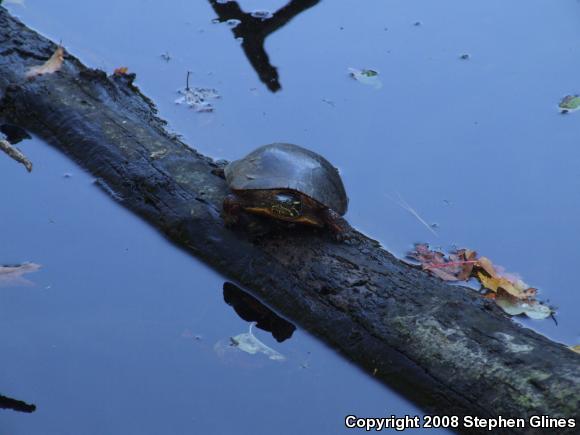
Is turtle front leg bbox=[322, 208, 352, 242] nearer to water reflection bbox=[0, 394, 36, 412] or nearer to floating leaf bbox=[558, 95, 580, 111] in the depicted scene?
water reflection bbox=[0, 394, 36, 412]

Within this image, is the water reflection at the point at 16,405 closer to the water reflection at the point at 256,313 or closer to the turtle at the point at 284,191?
the water reflection at the point at 256,313

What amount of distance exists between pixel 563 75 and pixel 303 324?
12.9ft

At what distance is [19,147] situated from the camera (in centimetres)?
549

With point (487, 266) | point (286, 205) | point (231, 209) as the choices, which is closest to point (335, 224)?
point (286, 205)

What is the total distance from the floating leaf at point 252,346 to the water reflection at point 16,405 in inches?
41.7

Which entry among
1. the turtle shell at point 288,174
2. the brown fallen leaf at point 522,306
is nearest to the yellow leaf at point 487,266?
the brown fallen leaf at point 522,306

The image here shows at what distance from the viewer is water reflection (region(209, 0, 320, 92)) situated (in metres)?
6.75

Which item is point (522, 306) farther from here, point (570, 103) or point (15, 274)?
point (15, 274)

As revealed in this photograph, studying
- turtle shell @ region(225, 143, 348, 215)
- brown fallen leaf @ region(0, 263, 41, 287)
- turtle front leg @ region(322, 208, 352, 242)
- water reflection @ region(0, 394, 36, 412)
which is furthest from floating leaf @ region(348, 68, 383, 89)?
water reflection @ region(0, 394, 36, 412)

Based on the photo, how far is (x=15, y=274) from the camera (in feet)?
14.8

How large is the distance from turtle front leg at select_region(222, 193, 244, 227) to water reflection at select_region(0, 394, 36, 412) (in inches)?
53.1

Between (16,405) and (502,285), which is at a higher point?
(502,285)

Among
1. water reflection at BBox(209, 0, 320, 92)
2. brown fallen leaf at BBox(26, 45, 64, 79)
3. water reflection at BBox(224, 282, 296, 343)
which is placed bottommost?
water reflection at BBox(224, 282, 296, 343)

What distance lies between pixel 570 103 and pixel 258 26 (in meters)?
2.75
